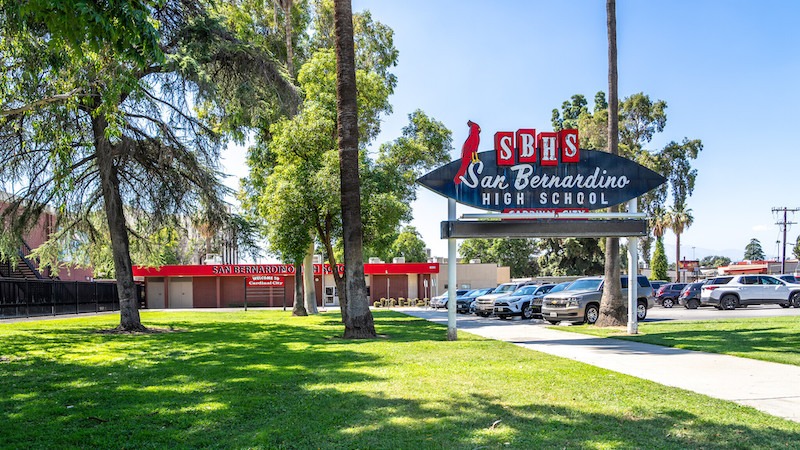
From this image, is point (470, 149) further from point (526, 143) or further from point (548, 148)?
point (548, 148)

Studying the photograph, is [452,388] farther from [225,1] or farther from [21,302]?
Answer: [21,302]

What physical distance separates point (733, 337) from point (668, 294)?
26.3 m

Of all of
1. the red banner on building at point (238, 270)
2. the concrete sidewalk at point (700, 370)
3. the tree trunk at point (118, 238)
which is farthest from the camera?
the red banner on building at point (238, 270)

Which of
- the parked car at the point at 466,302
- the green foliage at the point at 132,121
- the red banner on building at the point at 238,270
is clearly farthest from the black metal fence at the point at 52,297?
the parked car at the point at 466,302

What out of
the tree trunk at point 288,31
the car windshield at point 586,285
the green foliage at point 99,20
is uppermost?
the tree trunk at point 288,31

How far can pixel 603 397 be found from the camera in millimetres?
7664

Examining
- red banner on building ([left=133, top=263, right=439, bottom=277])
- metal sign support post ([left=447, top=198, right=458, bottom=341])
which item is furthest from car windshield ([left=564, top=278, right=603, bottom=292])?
red banner on building ([left=133, top=263, right=439, bottom=277])

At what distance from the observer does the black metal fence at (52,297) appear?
2870cm

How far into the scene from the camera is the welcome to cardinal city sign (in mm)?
16297

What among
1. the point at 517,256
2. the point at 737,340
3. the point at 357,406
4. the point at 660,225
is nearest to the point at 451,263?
the point at 737,340

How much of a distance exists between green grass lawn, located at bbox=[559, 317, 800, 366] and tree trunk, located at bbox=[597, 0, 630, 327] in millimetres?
767

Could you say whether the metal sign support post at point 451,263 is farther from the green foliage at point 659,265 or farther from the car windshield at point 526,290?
the green foliage at point 659,265

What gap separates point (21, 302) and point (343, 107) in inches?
860

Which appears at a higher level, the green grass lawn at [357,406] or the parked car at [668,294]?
the green grass lawn at [357,406]
